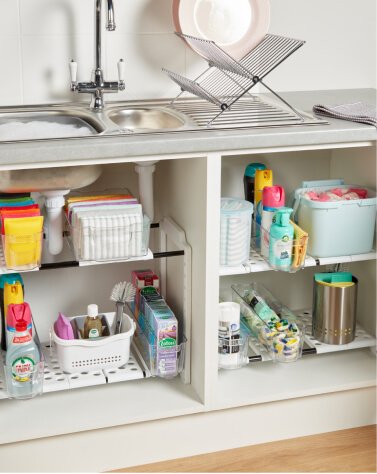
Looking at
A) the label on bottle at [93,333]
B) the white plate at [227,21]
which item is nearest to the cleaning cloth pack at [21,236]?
the label on bottle at [93,333]

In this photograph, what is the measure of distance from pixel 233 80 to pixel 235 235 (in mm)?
450

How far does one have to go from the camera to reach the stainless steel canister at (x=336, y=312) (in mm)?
2582

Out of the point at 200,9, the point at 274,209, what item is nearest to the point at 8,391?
the point at 274,209

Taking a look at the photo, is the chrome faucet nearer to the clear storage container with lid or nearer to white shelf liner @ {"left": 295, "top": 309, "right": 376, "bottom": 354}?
the clear storage container with lid

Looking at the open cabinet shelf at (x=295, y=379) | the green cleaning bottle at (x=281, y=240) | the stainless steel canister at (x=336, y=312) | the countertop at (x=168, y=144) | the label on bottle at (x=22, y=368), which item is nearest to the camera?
the countertop at (x=168, y=144)

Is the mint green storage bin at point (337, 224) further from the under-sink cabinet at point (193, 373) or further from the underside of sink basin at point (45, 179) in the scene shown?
the underside of sink basin at point (45, 179)

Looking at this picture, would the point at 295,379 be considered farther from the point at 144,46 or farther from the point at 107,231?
the point at 144,46

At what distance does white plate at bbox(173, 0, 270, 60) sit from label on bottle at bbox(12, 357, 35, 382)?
1092mm

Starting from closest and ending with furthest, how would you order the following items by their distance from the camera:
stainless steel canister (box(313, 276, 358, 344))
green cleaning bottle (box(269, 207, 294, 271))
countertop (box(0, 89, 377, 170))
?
countertop (box(0, 89, 377, 170)) → green cleaning bottle (box(269, 207, 294, 271)) → stainless steel canister (box(313, 276, 358, 344))

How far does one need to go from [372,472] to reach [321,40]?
138 cm

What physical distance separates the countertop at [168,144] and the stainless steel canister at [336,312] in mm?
509

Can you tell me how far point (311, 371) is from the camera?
103 inches

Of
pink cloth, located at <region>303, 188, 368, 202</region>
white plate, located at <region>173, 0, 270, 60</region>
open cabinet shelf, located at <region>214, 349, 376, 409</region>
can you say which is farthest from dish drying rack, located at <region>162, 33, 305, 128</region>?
open cabinet shelf, located at <region>214, 349, 376, 409</region>

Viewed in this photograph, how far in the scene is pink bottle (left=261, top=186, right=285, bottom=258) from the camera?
2.42 meters
